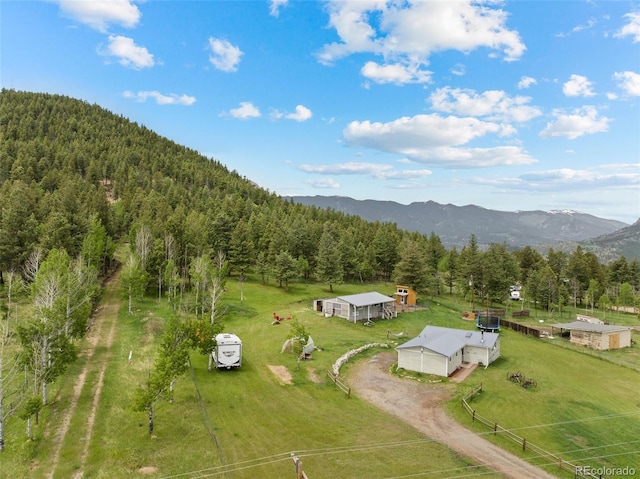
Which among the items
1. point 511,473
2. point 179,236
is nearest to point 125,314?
point 179,236

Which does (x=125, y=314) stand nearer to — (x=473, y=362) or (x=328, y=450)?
(x=328, y=450)

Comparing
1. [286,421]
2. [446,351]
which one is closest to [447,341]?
[446,351]

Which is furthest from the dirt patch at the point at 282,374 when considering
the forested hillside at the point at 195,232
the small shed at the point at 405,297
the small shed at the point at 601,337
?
the small shed at the point at 601,337

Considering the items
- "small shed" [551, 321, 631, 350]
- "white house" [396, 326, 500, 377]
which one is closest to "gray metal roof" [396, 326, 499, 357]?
"white house" [396, 326, 500, 377]

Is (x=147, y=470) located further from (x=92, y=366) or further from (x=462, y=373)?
(x=462, y=373)

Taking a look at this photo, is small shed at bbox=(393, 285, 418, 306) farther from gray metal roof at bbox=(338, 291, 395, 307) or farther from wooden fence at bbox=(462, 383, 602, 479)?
wooden fence at bbox=(462, 383, 602, 479)

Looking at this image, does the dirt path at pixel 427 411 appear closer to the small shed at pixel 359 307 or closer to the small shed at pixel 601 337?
the small shed at pixel 359 307
